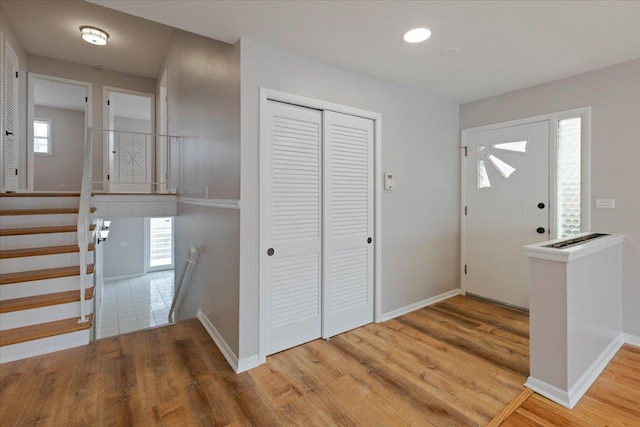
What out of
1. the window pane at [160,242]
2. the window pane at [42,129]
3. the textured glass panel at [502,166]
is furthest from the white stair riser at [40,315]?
the window pane at [42,129]

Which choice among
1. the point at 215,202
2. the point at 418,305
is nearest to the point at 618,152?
the point at 418,305

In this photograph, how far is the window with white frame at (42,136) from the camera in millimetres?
7082

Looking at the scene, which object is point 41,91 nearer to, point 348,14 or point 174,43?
point 174,43

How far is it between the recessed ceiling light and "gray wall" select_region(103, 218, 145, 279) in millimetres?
7276

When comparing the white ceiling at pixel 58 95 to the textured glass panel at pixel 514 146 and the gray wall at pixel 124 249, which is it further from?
the textured glass panel at pixel 514 146

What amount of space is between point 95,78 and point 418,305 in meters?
6.49

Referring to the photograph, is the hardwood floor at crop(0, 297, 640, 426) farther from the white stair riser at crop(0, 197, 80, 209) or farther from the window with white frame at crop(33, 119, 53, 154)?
the window with white frame at crop(33, 119, 53, 154)

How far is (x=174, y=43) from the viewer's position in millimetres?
4293

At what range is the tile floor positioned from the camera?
4891 millimetres

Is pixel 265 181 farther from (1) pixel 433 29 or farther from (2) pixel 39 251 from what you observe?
(2) pixel 39 251

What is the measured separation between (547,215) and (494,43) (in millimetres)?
1959

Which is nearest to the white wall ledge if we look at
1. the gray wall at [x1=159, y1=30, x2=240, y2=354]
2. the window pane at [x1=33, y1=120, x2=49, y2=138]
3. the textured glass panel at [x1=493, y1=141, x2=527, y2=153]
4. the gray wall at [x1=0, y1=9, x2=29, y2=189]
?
the gray wall at [x1=159, y1=30, x2=240, y2=354]

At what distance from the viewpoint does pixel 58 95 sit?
21.2 feet

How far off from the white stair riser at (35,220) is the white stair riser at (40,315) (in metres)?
1.08
